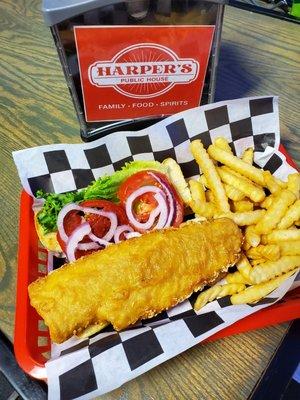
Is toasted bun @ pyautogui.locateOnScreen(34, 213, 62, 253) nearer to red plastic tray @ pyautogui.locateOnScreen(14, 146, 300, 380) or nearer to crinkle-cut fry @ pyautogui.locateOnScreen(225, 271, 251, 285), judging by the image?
red plastic tray @ pyautogui.locateOnScreen(14, 146, 300, 380)

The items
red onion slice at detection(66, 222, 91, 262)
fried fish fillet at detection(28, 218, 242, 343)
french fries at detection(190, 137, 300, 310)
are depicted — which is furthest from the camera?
red onion slice at detection(66, 222, 91, 262)

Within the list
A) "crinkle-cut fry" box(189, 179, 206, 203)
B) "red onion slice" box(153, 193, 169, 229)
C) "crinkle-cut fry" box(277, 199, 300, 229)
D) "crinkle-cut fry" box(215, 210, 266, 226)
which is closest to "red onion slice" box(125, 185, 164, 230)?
"red onion slice" box(153, 193, 169, 229)

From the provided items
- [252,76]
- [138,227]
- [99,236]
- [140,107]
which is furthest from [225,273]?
[252,76]

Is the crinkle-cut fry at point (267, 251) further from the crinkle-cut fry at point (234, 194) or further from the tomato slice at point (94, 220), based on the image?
A: the tomato slice at point (94, 220)

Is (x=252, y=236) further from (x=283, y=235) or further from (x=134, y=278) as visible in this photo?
(x=134, y=278)

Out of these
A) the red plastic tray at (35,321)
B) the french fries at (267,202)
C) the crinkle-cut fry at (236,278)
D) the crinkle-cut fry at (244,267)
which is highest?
the french fries at (267,202)

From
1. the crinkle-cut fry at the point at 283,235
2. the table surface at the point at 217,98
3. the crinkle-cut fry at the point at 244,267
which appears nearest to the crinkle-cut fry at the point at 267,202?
the crinkle-cut fry at the point at 283,235

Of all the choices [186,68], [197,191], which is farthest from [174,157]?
[186,68]
